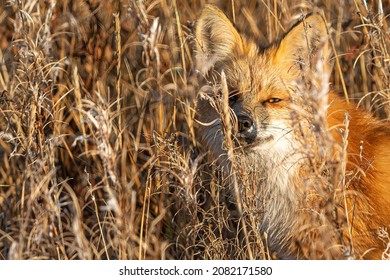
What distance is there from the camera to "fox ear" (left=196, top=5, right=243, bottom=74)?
15.5 ft

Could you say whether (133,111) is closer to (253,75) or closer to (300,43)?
(253,75)

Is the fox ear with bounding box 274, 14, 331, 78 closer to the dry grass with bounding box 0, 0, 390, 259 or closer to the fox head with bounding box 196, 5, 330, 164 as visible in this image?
the fox head with bounding box 196, 5, 330, 164

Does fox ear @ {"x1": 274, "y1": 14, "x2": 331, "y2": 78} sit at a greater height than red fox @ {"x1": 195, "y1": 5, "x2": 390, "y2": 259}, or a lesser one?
greater

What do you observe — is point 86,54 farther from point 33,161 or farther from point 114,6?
point 33,161

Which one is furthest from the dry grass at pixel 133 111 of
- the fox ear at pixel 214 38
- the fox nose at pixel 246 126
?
the fox nose at pixel 246 126

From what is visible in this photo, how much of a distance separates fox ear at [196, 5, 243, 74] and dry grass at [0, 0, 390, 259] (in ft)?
0.44

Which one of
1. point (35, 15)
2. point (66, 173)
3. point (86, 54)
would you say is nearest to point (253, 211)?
point (35, 15)

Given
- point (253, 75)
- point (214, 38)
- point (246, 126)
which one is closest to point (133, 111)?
point (214, 38)

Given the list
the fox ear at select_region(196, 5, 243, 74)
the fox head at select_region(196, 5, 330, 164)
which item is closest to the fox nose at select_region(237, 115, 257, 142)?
the fox head at select_region(196, 5, 330, 164)

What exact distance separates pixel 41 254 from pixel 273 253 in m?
2.00

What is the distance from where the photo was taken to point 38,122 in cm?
357

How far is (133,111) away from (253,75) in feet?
4.20

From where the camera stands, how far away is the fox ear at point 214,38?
4719 millimetres

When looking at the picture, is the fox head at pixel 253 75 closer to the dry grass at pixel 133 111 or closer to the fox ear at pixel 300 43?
the fox ear at pixel 300 43
